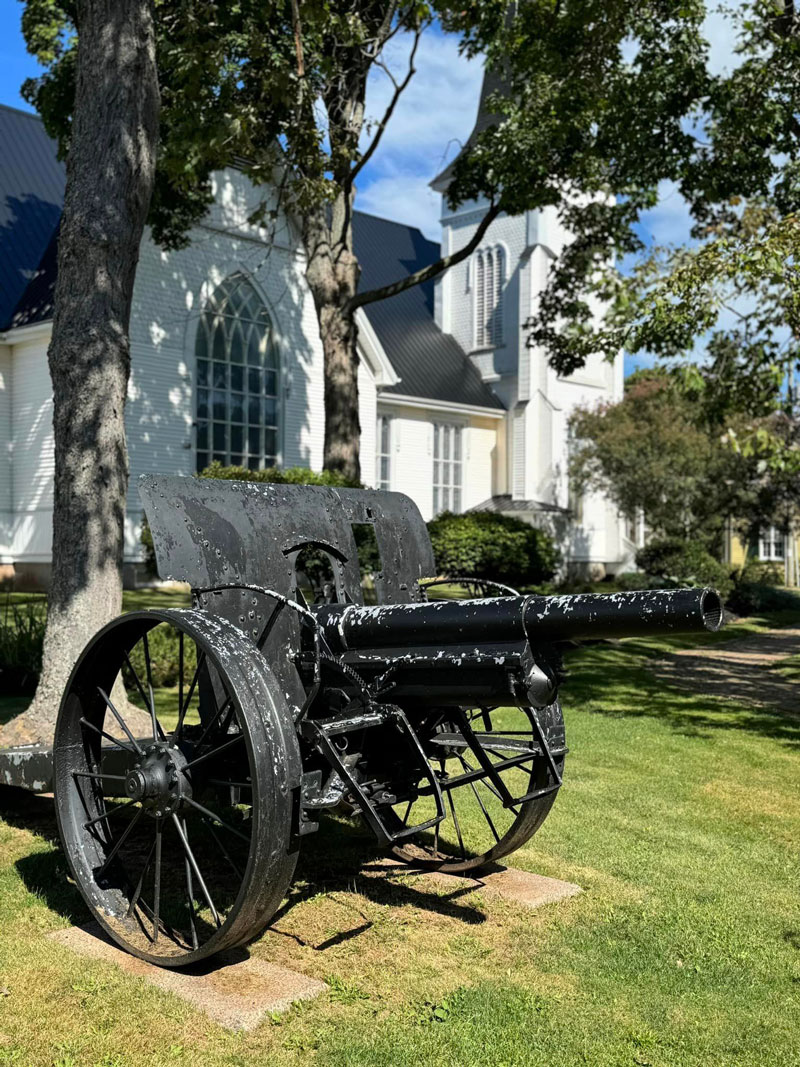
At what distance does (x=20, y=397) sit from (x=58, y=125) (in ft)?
20.3

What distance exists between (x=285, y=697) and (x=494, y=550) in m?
16.0

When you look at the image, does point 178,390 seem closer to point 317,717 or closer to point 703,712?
point 703,712

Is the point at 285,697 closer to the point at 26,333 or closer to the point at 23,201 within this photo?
the point at 26,333

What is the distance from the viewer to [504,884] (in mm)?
5004

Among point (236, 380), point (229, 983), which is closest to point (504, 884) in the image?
point (229, 983)

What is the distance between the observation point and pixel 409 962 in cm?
413

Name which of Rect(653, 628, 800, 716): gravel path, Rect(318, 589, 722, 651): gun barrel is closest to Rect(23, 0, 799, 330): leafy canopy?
Rect(653, 628, 800, 716): gravel path

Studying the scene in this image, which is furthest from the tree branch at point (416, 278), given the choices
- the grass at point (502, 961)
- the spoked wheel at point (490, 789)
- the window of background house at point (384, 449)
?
the spoked wheel at point (490, 789)

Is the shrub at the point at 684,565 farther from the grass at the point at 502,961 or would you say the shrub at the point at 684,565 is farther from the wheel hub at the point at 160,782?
the wheel hub at the point at 160,782

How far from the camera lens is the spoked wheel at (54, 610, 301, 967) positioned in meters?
3.64

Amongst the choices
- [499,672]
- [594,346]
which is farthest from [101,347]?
[594,346]

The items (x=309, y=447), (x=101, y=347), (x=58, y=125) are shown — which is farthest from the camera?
(x=309, y=447)

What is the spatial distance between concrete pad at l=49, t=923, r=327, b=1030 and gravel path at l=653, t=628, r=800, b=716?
24.8 ft

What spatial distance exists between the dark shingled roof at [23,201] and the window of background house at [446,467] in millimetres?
10433
